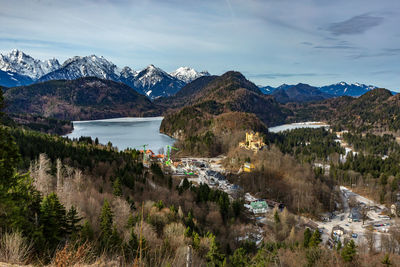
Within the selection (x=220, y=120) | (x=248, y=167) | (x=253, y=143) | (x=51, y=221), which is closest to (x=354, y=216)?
(x=248, y=167)

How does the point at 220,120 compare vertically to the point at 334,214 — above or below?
above

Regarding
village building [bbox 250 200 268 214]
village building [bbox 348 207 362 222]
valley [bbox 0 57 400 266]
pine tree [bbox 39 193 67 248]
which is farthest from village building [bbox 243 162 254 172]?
pine tree [bbox 39 193 67 248]

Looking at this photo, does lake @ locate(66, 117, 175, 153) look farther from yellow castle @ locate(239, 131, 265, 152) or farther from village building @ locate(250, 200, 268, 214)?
village building @ locate(250, 200, 268, 214)

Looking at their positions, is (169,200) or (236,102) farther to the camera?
(236,102)

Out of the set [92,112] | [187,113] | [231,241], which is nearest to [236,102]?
[187,113]

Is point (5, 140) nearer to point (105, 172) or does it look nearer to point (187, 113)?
point (105, 172)

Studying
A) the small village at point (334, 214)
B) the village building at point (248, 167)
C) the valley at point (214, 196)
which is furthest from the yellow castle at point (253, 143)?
the small village at point (334, 214)

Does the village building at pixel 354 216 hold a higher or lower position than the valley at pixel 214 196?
lower

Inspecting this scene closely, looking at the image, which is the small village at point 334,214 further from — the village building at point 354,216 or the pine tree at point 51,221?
the pine tree at point 51,221

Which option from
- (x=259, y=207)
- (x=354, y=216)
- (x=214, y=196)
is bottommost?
(x=354, y=216)

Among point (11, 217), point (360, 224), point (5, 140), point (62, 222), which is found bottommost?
point (360, 224)

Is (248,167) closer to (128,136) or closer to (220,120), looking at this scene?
Result: (220,120)
